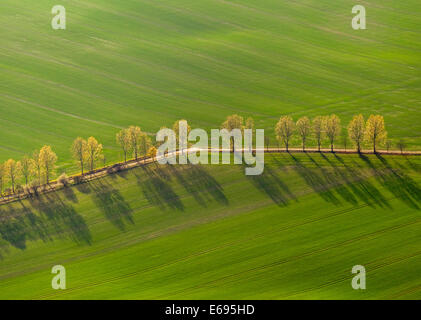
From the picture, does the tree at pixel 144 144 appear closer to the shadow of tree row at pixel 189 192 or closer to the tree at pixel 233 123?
the shadow of tree row at pixel 189 192

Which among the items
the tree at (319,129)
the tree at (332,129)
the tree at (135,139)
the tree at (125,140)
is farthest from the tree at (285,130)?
the tree at (125,140)

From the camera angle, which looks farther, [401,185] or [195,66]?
[195,66]

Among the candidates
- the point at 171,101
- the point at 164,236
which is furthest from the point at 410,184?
the point at 171,101

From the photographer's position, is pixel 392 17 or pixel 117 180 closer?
pixel 117 180

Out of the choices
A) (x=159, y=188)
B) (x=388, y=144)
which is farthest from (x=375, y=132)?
(x=159, y=188)

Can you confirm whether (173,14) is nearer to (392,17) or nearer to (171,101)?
(171,101)

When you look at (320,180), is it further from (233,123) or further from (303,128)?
(233,123)
